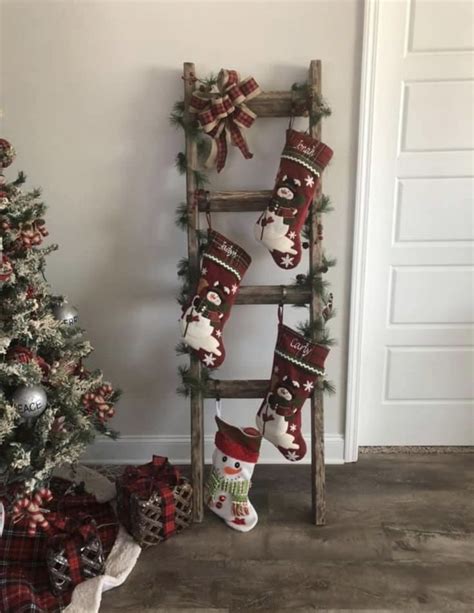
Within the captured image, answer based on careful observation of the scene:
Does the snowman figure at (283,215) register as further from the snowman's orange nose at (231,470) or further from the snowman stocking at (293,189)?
the snowman's orange nose at (231,470)

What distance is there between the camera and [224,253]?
1.95m

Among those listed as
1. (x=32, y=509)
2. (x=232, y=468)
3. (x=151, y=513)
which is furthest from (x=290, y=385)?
(x=32, y=509)

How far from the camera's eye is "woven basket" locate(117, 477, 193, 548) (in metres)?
1.92

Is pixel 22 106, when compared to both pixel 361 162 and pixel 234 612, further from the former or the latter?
pixel 234 612

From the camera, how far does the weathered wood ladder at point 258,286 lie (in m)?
1.97

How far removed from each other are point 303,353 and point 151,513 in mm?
679

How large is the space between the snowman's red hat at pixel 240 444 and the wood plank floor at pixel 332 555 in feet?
0.80

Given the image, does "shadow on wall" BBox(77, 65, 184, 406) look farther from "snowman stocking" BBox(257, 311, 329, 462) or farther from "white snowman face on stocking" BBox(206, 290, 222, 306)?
"snowman stocking" BBox(257, 311, 329, 462)

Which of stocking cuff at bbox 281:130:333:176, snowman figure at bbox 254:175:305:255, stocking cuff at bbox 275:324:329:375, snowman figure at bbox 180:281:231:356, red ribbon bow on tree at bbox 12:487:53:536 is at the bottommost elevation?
red ribbon bow on tree at bbox 12:487:53:536

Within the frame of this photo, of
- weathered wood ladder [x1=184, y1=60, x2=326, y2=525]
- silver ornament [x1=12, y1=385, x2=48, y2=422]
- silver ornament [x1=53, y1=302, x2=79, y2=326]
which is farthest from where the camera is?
weathered wood ladder [x1=184, y1=60, x2=326, y2=525]

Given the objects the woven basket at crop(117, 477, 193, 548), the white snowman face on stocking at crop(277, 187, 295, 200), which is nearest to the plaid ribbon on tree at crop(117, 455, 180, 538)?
the woven basket at crop(117, 477, 193, 548)

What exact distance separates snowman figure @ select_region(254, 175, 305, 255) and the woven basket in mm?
824

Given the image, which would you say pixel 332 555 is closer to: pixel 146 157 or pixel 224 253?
pixel 224 253

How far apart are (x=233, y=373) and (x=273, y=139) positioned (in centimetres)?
85
